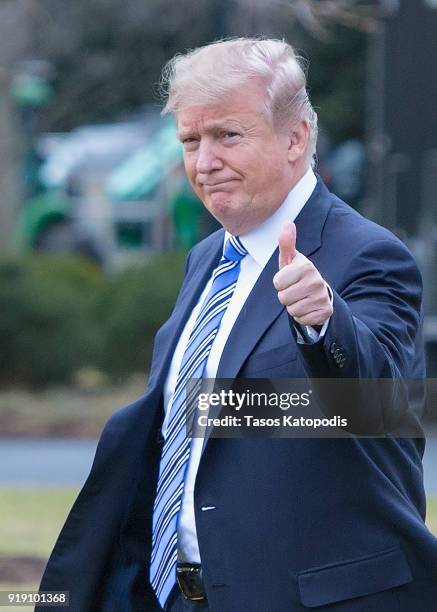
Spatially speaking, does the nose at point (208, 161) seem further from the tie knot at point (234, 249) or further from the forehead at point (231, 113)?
the tie knot at point (234, 249)

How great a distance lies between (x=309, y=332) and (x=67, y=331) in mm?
9315

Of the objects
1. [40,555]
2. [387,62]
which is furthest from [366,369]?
[387,62]

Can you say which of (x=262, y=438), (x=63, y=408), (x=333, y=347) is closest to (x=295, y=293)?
(x=333, y=347)

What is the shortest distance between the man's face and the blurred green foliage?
8720mm

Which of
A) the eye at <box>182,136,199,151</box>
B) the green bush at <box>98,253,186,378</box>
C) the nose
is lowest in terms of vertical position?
the nose

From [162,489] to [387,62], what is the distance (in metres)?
7.77

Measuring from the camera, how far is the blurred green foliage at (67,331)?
11.7 metres

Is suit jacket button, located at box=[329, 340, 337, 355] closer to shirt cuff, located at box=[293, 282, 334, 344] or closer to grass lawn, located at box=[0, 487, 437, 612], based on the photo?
shirt cuff, located at box=[293, 282, 334, 344]

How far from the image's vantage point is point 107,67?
2834cm

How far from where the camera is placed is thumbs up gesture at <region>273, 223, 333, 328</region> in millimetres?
2490

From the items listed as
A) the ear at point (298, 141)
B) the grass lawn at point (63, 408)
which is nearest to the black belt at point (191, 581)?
the ear at point (298, 141)

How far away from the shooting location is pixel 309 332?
257 cm

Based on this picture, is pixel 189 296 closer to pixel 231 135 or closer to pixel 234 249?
pixel 234 249

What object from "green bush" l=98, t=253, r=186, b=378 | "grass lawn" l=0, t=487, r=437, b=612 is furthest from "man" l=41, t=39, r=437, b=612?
"green bush" l=98, t=253, r=186, b=378
